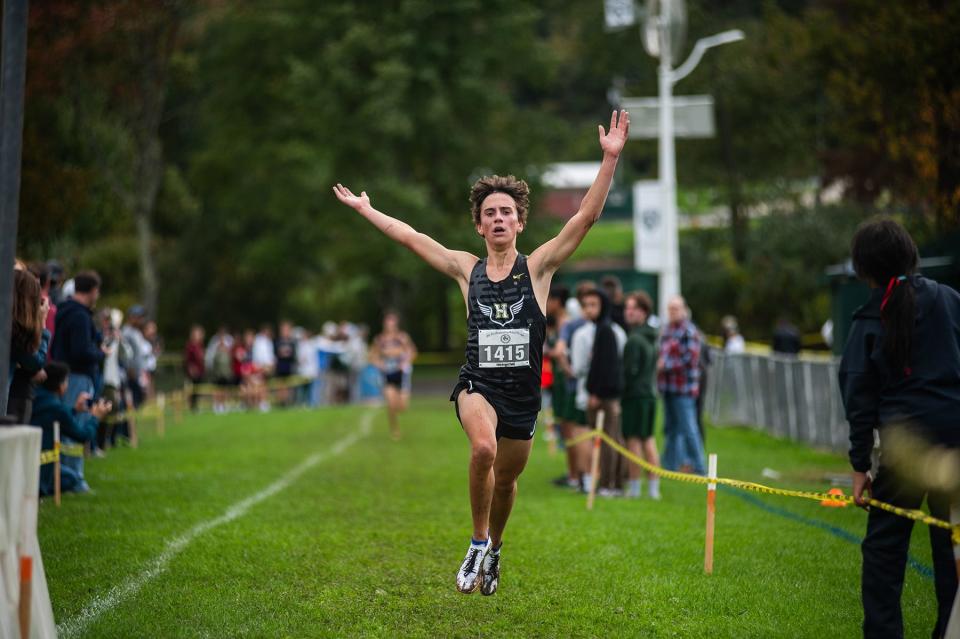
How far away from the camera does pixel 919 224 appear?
20750 mm

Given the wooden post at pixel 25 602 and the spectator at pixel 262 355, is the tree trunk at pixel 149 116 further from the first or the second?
the wooden post at pixel 25 602

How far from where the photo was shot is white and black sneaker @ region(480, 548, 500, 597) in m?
8.12

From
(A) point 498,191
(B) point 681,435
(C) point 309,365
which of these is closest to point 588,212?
(A) point 498,191

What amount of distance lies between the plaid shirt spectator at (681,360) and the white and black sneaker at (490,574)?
8.59 meters

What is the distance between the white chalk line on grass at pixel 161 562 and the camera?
7202 mm

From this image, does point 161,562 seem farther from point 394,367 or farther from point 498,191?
point 394,367

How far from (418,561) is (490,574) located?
60.3 inches

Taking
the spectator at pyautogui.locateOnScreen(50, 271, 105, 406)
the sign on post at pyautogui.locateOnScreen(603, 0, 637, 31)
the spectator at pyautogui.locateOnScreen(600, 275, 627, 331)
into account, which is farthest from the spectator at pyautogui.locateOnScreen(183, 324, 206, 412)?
the spectator at pyautogui.locateOnScreen(50, 271, 105, 406)

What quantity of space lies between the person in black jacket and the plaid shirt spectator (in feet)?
32.6

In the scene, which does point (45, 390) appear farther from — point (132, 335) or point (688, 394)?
point (132, 335)

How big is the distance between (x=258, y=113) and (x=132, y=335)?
2959 cm

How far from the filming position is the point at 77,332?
14062mm

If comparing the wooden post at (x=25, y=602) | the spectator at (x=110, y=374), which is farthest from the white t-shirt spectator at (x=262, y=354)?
the wooden post at (x=25, y=602)

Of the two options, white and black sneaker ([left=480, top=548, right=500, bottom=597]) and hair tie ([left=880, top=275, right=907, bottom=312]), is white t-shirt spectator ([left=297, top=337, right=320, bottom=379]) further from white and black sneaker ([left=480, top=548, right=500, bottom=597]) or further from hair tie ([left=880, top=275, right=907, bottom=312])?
hair tie ([left=880, top=275, right=907, bottom=312])
